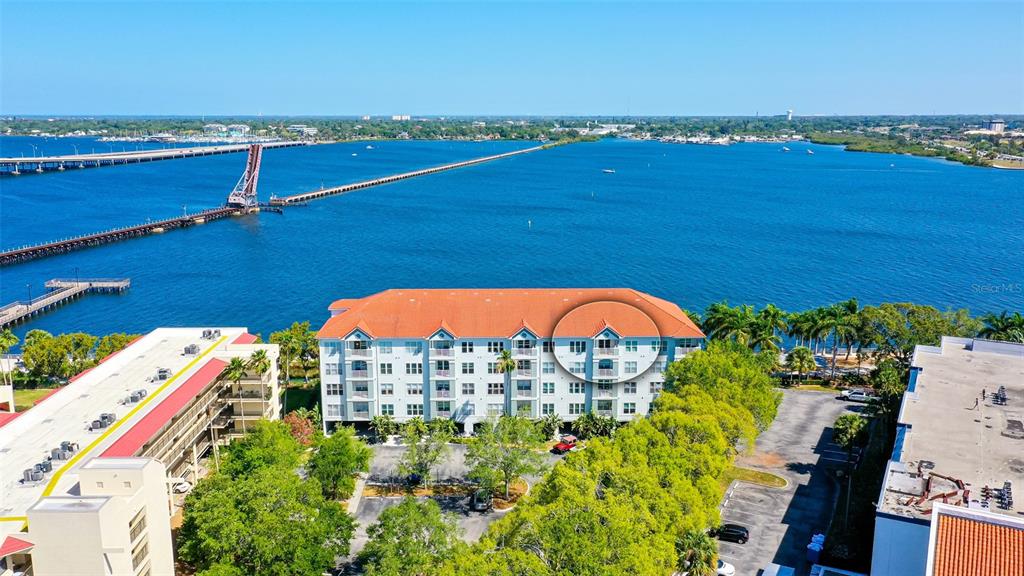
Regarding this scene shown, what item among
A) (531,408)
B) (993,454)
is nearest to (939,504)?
(993,454)

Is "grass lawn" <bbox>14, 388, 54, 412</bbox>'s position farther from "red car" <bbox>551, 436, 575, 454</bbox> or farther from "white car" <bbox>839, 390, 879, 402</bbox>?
"white car" <bbox>839, 390, 879, 402</bbox>

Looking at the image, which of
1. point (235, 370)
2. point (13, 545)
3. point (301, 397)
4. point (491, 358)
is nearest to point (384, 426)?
point (491, 358)

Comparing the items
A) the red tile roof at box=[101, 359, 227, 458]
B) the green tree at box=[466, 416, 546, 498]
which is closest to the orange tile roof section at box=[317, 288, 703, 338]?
the red tile roof at box=[101, 359, 227, 458]

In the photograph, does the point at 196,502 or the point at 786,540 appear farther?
the point at 786,540

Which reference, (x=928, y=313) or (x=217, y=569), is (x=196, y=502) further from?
(x=928, y=313)

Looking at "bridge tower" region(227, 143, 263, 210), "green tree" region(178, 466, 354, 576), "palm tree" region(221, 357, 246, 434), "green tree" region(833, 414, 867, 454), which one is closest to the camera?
"green tree" region(178, 466, 354, 576)

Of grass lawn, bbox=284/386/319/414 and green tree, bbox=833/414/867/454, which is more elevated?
green tree, bbox=833/414/867/454
